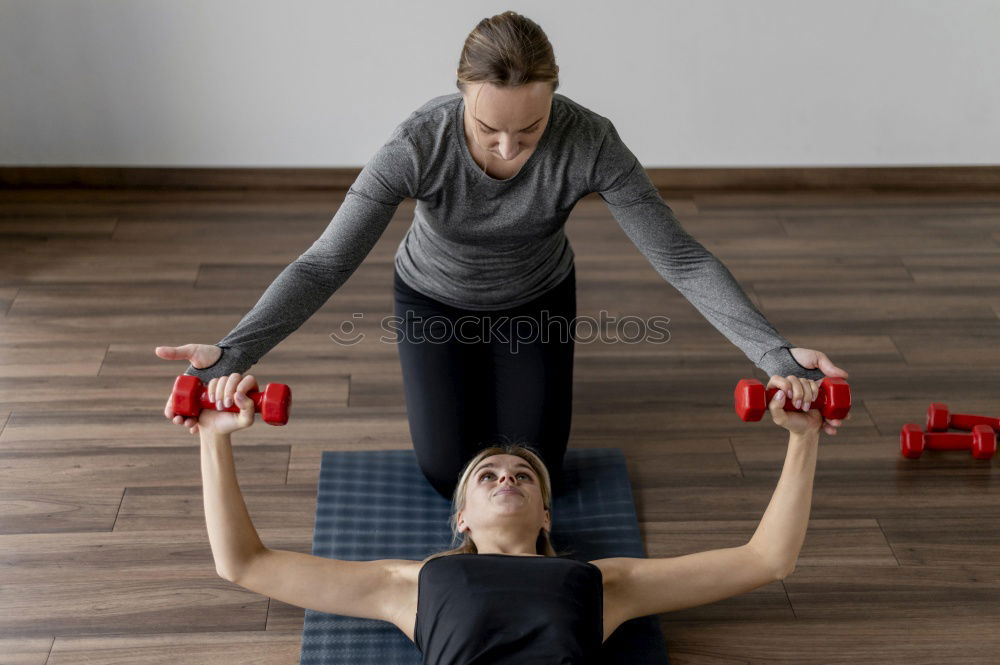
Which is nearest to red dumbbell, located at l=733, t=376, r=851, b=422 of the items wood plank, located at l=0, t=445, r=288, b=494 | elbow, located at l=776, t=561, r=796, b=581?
elbow, located at l=776, t=561, r=796, b=581

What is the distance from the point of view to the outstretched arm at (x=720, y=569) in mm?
1874

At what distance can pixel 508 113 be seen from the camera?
170cm

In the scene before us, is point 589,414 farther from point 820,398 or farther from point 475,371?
point 820,398

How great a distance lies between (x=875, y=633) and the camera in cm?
203

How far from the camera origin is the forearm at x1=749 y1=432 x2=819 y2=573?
5.99ft

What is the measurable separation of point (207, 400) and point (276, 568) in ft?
1.22

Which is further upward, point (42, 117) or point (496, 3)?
point (496, 3)

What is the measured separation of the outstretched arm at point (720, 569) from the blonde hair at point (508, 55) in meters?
0.81

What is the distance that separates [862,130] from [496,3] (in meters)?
1.38

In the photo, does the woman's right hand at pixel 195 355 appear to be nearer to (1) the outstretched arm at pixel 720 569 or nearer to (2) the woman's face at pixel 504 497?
(2) the woman's face at pixel 504 497

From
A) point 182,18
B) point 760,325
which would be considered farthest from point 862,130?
point 182,18

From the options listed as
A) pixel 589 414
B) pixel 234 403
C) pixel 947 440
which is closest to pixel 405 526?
pixel 589 414

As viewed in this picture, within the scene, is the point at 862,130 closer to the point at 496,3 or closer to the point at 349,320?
the point at 496,3

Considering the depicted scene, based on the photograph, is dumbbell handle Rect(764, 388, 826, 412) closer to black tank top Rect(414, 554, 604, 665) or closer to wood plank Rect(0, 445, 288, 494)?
black tank top Rect(414, 554, 604, 665)
